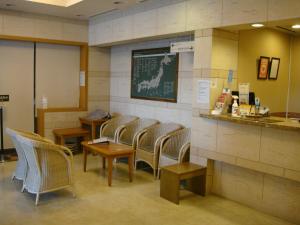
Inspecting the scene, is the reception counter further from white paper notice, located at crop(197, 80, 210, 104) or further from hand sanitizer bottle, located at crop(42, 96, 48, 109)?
hand sanitizer bottle, located at crop(42, 96, 48, 109)

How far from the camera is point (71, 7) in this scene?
559 cm

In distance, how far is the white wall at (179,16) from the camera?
348 centimetres

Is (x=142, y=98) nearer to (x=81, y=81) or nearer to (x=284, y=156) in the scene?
(x=81, y=81)

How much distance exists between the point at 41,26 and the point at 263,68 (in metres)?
4.17

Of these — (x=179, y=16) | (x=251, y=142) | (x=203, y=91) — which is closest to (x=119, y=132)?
(x=203, y=91)

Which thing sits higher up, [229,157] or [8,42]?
[8,42]

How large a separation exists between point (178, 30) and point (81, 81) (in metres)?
3.05

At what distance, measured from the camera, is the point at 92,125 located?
6.38m

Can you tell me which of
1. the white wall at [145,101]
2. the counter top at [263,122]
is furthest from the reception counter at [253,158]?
the white wall at [145,101]

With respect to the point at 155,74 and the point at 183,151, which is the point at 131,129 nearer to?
the point at 155,74

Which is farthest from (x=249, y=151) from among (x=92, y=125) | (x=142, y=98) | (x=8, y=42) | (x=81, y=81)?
(x=8, y=42)

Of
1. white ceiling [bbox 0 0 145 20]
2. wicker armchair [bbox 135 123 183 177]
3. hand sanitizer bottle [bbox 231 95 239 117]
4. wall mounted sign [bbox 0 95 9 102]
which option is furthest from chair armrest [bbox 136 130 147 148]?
wall mounted sign [bbox 0 95 9 102]

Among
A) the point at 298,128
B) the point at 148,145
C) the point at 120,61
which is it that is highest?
the point at 120,61

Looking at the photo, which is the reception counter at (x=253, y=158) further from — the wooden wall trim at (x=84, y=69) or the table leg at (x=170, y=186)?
the wooden wall trim at (x=84, y=69)
